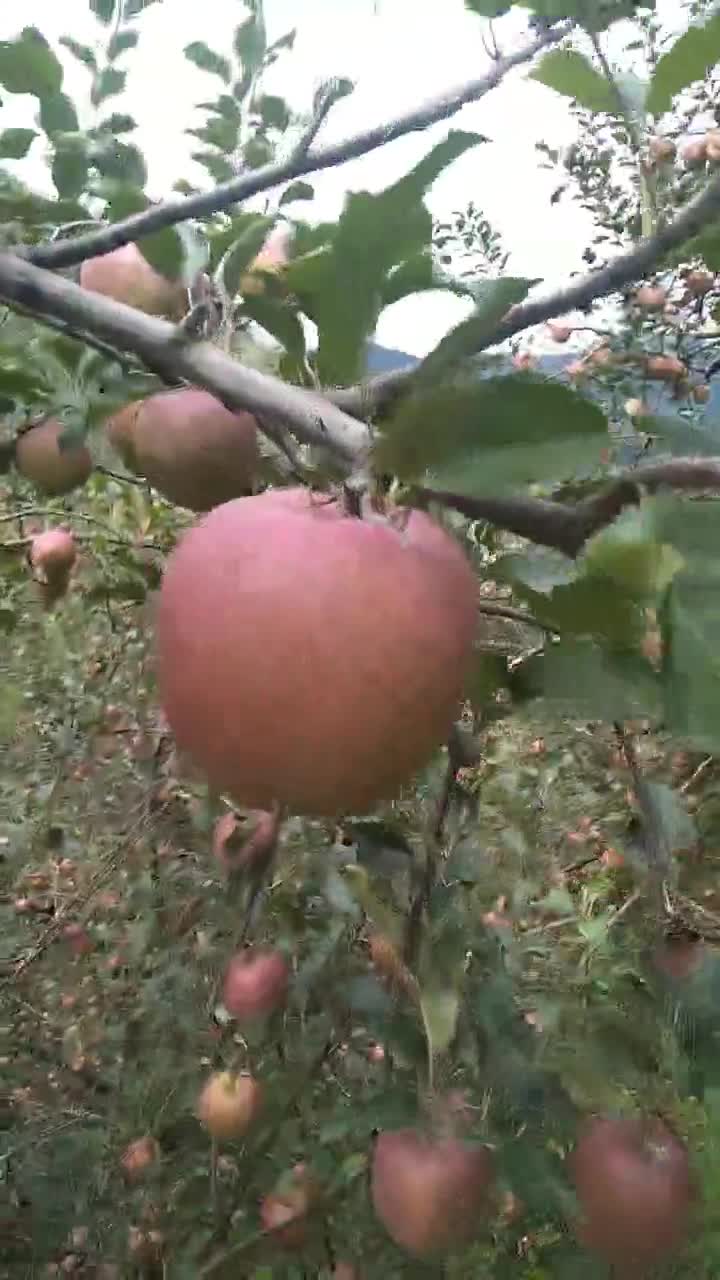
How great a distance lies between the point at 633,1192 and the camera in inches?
22.5

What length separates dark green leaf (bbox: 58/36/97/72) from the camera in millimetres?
968

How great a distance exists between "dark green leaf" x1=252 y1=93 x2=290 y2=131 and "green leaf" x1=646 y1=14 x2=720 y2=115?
0.61m

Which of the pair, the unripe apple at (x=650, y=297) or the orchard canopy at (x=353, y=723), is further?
the unripe apple at (x=650, y=297)

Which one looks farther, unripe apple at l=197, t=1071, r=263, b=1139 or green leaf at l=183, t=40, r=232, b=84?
green leaf at l=183, t=40, r=232, b=84

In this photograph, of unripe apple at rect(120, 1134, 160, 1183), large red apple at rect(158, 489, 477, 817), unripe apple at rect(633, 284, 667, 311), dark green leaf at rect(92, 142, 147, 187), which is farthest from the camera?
unripe apple at rect(633, 284, 667, 311)

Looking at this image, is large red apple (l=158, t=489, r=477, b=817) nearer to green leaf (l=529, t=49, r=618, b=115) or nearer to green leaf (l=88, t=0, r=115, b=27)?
green leaf (l=529, t=49, r=618, b=115)

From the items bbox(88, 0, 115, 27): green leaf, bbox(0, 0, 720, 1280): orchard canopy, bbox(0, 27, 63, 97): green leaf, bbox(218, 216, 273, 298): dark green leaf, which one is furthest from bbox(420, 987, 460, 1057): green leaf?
bbox(88, 0, 115, 27): green leaf

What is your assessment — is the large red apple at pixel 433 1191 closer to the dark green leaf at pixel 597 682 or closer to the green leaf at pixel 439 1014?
the green leaf at pixel 439 1014

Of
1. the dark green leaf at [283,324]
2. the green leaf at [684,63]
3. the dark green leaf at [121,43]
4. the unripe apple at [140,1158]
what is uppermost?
the green leaf at [684,63]

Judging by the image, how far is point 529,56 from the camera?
464mm

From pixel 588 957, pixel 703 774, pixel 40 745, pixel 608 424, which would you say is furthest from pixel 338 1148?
pixel 608 424

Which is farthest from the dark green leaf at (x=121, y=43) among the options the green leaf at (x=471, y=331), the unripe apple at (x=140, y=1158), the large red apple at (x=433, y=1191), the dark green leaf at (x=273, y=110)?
the unripe apple at (x=140, y=1158)

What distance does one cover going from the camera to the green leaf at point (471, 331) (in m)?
0.36

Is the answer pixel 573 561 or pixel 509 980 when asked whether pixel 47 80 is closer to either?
pixel 573 561
